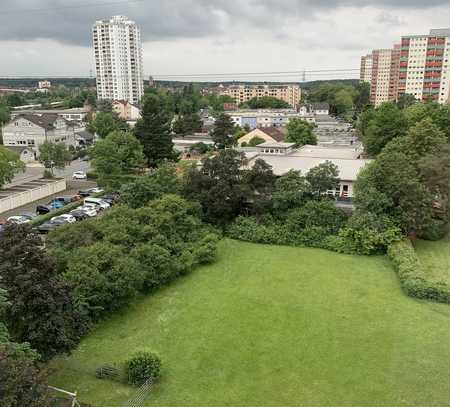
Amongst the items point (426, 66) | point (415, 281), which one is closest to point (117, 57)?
point (426, 66)

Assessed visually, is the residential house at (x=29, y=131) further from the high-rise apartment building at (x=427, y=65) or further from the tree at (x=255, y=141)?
the high-rise apartment building at (x=427, y=65)

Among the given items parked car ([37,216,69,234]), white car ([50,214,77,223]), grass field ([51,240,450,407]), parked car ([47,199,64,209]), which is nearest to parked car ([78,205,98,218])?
white car ([50,214,77,223])

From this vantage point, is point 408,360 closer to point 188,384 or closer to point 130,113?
point 188,384

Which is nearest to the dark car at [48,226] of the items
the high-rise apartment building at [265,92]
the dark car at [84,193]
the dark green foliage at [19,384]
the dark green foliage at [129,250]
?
the dark green foliage at [129,250]

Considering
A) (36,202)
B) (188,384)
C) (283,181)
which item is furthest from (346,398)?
(36,202)

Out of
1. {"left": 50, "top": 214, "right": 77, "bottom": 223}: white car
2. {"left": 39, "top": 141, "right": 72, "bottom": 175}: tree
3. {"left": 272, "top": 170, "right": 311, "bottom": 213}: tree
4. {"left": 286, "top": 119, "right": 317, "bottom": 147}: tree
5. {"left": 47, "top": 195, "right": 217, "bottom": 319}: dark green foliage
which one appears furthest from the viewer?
{"left": 286, "top": 119, "right": 317, "bottom": 147}: tree

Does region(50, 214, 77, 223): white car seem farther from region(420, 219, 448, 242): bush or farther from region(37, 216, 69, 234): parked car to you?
region(420, 219, 448, 242): bush
